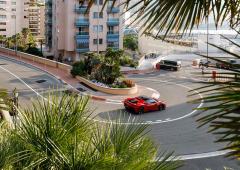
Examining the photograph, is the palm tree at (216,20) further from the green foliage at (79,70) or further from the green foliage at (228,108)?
the green foliage at (79,70)

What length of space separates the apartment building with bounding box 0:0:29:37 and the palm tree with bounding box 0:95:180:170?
91142 mm

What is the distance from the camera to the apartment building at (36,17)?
324 ft

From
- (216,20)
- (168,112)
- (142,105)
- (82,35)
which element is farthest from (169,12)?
(82,35)

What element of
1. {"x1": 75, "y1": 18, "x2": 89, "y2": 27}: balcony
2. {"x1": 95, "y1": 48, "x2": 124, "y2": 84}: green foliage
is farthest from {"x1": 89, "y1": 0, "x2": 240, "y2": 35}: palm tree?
Answer: {"x1": 75, "y1": 18, "x2": 89, "y2": 27}: balcony

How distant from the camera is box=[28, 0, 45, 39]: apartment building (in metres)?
98.6

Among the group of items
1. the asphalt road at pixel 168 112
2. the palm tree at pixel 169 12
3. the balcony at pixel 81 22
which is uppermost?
the balcony at pixel 81 22

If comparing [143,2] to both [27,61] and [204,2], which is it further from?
[27,61]

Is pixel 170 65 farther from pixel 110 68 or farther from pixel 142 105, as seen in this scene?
pixel 142 105

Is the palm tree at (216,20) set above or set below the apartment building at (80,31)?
below

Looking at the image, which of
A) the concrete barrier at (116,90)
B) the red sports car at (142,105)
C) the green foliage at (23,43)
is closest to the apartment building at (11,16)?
the green foliage at (23,43)

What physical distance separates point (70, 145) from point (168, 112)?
20.2m

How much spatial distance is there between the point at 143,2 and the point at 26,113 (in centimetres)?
215

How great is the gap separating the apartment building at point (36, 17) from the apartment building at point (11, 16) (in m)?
3.67

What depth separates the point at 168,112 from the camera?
76.7 ft
